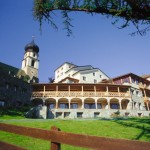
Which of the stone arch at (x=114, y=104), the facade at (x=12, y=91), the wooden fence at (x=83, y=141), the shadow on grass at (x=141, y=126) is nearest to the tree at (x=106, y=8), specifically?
the wooden fence at (x=83, y=141)

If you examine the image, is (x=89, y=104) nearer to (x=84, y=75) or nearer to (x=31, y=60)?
(x=84, y=75)

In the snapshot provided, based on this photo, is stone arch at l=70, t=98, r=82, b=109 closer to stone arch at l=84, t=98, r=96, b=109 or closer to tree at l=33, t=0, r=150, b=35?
stone arch at l=84, t=98, r=96, b=109

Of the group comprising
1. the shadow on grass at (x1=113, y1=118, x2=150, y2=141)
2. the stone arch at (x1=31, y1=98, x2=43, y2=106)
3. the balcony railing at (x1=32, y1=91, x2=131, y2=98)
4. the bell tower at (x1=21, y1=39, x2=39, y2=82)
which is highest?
the bell tower at (x1=21, y1=39, x2=39, y2=82)

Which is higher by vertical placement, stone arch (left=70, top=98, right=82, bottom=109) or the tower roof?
the tower roof

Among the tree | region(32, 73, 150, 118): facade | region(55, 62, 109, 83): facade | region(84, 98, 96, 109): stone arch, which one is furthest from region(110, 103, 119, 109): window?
the tree

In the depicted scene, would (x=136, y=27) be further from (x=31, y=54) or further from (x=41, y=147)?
(x=31, y=54)

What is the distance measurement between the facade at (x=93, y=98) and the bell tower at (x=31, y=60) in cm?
1925

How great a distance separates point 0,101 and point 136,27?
106 feet

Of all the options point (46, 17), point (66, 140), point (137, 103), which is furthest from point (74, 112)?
point (66, 140)

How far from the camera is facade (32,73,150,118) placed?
41406 millimetres

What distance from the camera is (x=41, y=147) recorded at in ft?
34.2

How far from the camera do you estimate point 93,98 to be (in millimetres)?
Answer: 43656

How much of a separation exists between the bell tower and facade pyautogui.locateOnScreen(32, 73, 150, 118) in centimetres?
1925

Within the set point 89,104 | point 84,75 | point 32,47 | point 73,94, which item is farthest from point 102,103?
point 32,47
